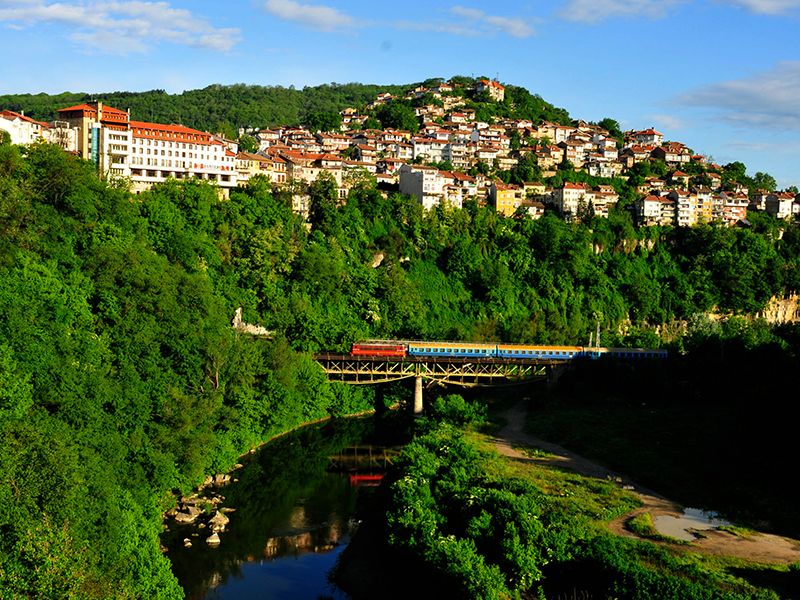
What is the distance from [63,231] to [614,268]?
196ft

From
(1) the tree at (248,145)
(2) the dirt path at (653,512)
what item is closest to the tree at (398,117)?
(1) the tree at (248,145)

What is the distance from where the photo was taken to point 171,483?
33.5 m

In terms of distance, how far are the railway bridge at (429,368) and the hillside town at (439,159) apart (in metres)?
23.8

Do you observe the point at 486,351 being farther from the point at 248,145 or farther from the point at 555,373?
the point at 248,145

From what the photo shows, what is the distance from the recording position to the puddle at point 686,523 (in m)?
28.5

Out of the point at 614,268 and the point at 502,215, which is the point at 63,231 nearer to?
the point at 502,215

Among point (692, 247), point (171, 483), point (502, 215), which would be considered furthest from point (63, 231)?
point (692, 247)

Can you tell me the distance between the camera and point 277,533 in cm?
3384

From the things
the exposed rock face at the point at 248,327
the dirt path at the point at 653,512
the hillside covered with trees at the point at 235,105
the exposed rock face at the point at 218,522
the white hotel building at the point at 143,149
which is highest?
the hillside covered with trees at the point at 235,105

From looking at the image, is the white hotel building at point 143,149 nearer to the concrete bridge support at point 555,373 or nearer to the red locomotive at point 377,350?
the red locomotive at point 377,350

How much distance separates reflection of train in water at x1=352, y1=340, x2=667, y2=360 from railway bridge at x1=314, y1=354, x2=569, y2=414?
1.31 ft

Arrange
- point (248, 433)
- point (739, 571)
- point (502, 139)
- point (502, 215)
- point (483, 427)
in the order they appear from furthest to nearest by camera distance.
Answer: point (502, 139) < point (502, 215) < point (483, 427) < point (248, 433) < point (739, 571)

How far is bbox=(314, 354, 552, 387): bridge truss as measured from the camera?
5512cm

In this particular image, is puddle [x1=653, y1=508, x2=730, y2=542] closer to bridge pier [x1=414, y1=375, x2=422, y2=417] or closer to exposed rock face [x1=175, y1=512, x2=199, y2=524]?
exposed rock face [x1=175, y1=512, x2=199, y2=524]
